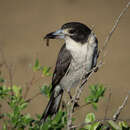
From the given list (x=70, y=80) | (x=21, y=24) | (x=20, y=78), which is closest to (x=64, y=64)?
(x=70, y=80)

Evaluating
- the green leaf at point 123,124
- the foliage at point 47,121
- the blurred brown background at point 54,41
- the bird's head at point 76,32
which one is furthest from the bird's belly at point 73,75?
the blurred brown background at point 54,41

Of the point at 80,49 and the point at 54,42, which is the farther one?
the point at 54,42

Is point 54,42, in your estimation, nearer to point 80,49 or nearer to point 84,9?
point 84,9

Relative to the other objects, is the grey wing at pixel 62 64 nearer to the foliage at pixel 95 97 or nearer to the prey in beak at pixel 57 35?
the prey in beak at pixel 57 35

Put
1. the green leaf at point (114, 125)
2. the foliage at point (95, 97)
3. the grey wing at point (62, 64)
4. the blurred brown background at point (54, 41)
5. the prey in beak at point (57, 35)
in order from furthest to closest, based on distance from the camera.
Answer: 1. the blurred brown background at point (54, 41)
2. the grey wing at point (62, 64)
3. the prey in beak at point (57, 35)
4. the foliage at point (95, 97)
5. the green leaf at point (114, 125)

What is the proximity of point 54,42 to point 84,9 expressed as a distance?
2019 mm

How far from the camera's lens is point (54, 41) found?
10.0 meters

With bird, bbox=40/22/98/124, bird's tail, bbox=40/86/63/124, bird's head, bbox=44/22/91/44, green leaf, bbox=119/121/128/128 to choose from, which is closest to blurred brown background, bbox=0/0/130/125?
bird's tail, bbox=40/86/63/124

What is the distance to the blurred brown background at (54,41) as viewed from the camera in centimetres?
826

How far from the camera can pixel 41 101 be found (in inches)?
310

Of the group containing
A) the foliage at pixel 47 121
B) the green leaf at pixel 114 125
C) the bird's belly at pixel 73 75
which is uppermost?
the green leaf at pixel 114 125

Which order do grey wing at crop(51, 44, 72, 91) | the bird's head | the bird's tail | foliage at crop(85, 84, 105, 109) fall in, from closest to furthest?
1. foliage at crop(85, 84, 105, 109)
2. the bird's tail
3. the bird's head
4. grey wing at crop(51, 44, 72, 91)

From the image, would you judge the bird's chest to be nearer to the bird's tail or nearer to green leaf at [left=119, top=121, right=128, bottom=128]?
the bird's tail

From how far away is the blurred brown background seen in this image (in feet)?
27.1
